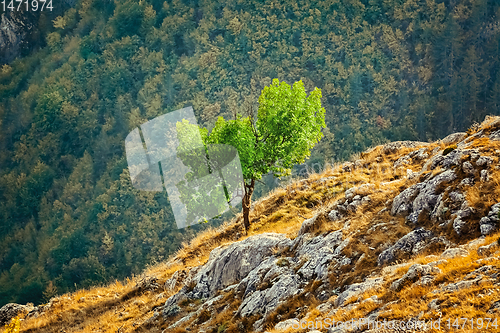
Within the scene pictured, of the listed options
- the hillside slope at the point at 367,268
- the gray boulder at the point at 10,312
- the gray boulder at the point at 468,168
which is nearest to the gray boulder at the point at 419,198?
the hillside slope at the point at 367,268

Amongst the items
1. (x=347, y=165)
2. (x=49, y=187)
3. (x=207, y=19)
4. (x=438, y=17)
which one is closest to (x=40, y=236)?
(x=49, y=187)

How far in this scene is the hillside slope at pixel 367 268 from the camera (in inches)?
374

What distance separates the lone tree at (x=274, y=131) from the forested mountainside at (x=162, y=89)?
207 ft

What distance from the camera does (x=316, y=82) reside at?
106 metres

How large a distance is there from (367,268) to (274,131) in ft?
39.1

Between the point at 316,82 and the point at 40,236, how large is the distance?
7708 centimetres

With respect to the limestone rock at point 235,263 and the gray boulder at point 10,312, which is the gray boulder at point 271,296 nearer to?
the limestone rock at point 235,263

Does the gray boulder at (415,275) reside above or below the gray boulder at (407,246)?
above

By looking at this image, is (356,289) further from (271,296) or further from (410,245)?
(271,296)

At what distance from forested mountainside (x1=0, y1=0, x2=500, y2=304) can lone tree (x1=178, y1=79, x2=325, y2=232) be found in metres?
63.0

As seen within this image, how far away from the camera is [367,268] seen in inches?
492

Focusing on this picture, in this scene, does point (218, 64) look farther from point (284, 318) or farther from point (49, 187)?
point (284, 318)

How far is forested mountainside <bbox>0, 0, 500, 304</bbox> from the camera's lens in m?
87.7

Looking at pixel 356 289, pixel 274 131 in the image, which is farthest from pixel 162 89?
pixel 356 289
